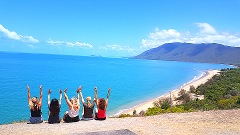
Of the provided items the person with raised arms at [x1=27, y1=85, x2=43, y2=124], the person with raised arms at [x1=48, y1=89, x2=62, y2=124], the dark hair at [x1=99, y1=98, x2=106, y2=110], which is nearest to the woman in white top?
the person with raised arms at [x1=48, y1=89, x2=62, y2=124]

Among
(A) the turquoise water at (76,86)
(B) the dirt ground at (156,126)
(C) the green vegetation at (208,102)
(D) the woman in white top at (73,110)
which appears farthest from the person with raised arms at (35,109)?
(A) the turquoise water at (76,86)

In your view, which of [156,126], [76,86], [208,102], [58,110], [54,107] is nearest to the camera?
[54,107]

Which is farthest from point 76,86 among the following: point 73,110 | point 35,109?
point 73,110

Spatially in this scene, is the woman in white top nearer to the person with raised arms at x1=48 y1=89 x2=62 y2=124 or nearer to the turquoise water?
the person with raised arms at x1=48 y1=89 x2=62 y2=124

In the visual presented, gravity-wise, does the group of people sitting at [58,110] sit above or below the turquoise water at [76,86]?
above

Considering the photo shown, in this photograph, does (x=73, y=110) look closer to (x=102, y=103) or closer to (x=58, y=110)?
(x=58, y=110)

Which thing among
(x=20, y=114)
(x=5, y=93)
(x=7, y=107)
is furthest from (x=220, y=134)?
(x=5, y=93)

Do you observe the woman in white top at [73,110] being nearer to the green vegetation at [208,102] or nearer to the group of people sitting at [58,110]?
the group of people sitting at [58,110]

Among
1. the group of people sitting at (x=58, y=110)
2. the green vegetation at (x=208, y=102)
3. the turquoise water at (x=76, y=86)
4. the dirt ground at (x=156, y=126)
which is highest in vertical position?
the group of people sitting at (x=58, y=110)

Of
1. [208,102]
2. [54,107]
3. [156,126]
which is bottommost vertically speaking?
[208,102]

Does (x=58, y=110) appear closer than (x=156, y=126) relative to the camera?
Yes

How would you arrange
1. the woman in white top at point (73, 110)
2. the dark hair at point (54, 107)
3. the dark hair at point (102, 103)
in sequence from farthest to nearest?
the dark hair at point (102, 103)
the woman in white top at point (73, 110)
the dark hair at point (54, 107)

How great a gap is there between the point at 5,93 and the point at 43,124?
1267 inches

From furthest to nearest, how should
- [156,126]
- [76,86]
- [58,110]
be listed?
[76,86]
[156,126]
[58,110]
